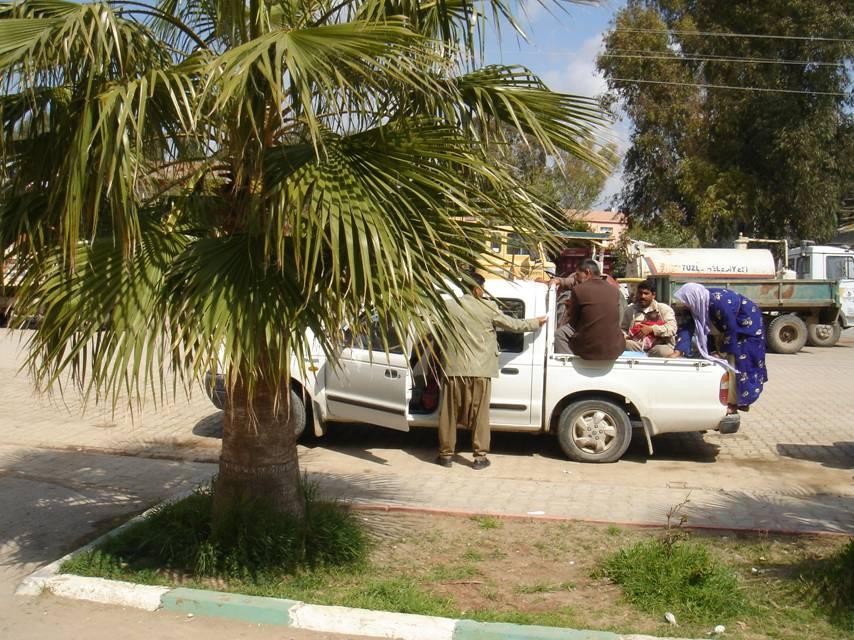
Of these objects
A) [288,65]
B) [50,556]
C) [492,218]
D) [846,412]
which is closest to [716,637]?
[492,218]

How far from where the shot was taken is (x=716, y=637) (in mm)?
4512

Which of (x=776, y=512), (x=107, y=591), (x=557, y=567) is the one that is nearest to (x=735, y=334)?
(x=776, y=512)

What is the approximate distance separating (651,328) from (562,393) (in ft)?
5.29

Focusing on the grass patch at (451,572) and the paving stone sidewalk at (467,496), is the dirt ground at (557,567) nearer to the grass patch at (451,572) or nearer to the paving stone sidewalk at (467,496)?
the grass patch at (451,572)

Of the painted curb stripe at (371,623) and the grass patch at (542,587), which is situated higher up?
the grass patch at (542,587)

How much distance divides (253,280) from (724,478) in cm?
546

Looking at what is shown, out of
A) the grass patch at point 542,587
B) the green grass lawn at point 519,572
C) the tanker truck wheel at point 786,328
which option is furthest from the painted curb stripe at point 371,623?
the tanker truck wheel at point 786,328

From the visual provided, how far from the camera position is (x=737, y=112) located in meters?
26.2

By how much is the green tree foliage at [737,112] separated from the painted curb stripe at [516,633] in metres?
23.6

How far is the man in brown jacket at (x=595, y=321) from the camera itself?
27.6ft

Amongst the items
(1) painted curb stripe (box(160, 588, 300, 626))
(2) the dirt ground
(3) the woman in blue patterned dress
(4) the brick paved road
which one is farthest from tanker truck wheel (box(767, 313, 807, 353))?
(1) painted curb stripe (box(160, 588, 300, 626))

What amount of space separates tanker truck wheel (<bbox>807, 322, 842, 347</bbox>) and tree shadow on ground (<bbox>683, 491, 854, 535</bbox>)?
1331 cm

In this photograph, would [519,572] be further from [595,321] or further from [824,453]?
[824,453]

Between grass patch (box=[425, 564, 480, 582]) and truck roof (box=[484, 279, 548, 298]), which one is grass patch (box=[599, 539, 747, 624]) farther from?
truck roof (box=[484, 279, 548, 298])
